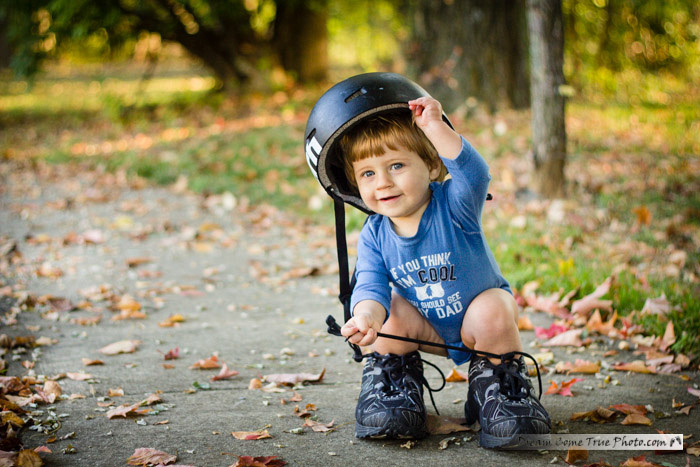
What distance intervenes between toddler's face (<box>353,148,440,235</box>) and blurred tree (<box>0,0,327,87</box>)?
8.30 metres

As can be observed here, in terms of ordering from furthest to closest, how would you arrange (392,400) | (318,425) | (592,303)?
(592,303), (318,425), (392,400)

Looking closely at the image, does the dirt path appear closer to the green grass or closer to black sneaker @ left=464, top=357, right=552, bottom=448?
black sneaker @ left=464, top=357, right=552, bottom=448

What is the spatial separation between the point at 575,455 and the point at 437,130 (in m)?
1.09

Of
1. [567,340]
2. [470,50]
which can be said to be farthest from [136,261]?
[470,50]

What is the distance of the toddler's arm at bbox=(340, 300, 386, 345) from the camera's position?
2252 mm

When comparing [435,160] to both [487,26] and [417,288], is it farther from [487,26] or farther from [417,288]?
[487,26]

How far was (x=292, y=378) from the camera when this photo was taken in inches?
115

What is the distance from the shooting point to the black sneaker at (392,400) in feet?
7.57

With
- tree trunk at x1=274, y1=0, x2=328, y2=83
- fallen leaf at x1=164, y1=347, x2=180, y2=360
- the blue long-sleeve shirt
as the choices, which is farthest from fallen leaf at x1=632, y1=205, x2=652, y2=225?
tree trunk at x1=274, y1=0, x2=328, y2=83

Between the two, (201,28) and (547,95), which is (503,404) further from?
(201,28)

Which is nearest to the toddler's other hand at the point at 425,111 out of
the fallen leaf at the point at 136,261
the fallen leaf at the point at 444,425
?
the fallen leaf at the point at 444,425

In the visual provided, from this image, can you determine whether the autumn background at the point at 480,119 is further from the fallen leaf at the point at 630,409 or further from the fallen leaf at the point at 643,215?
the fallen leaf at the point at 630,409

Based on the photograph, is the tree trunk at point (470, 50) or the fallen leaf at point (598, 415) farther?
the tree trunk at point (470, 50)

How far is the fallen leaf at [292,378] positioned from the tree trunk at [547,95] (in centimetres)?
314
